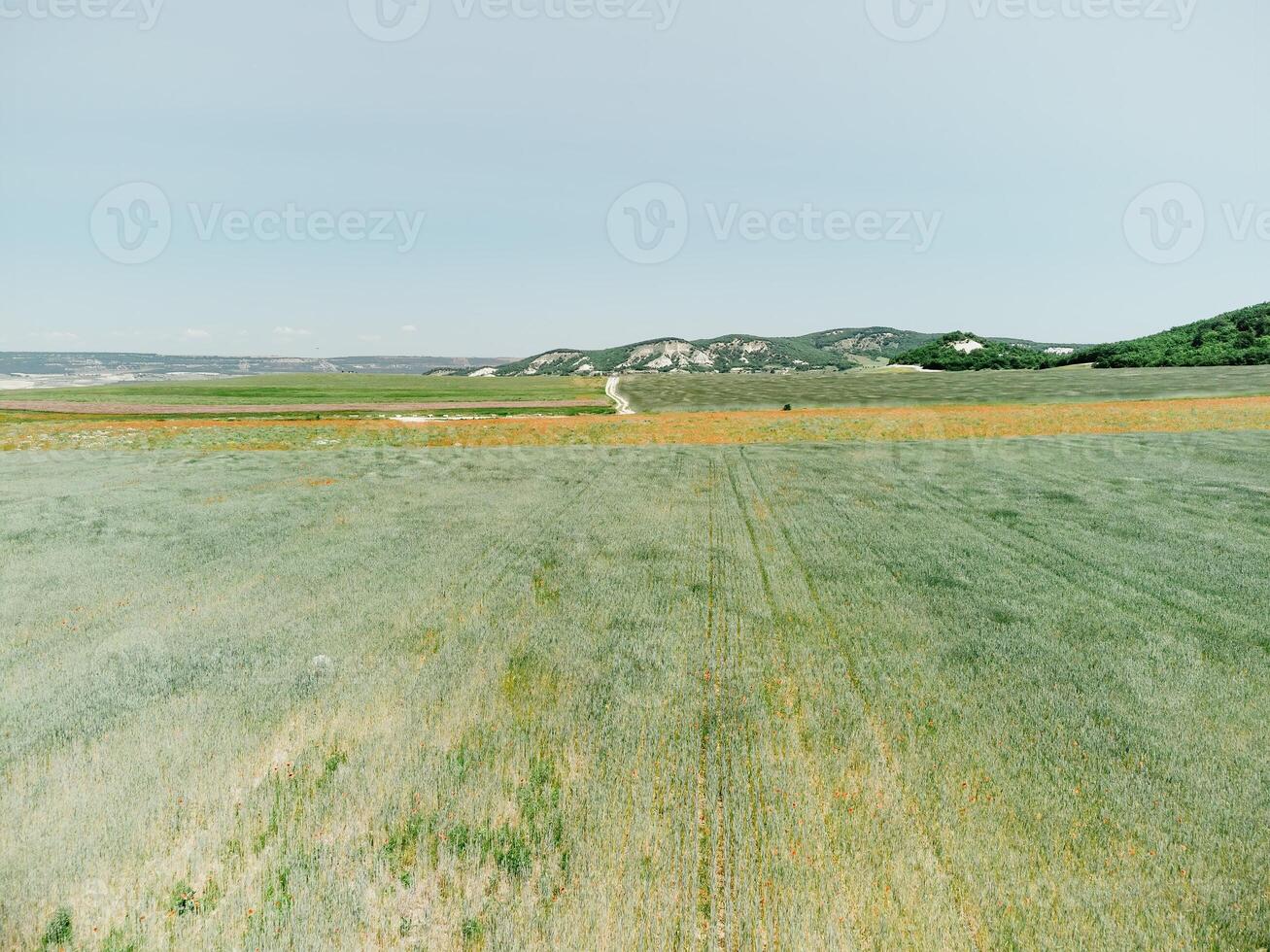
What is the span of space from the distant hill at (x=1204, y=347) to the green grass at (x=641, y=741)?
5800 inches

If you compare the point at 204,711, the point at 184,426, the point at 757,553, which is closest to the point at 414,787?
the point at 204,711

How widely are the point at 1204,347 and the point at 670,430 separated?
554ft

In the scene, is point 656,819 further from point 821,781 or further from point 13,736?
point 13,736

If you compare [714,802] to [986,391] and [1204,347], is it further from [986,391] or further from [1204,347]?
[1204,347]

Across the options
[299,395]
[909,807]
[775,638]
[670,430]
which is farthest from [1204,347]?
[299,395]

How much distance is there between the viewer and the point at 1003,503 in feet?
63.6

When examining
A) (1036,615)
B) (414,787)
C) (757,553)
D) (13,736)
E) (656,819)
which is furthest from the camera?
(757,553)

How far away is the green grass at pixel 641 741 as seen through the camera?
4684 mm

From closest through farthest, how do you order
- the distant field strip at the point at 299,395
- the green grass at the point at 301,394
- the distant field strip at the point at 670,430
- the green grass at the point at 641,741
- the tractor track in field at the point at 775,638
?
1. the tractor track in field at the point at 775,638
2. the green grass at the point at 641,741
3. the distant field strip at the point at 670,430
4. the distant field strip at the point at 299,395
5. the green grass at the point at 301,394

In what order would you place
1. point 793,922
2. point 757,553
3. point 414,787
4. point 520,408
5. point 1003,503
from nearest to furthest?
point 793,922 < point 414,787 < point 757,553 < point 1003,503 < point 520,408

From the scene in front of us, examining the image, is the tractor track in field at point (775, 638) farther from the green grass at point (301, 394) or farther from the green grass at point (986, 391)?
the green grass at point (301, 394)

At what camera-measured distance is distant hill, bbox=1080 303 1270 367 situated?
119625 mm

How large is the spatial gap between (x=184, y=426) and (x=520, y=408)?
38.0 metres

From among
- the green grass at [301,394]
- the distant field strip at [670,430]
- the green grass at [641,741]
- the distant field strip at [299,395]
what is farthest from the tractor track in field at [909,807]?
the green grass at [301,394]
